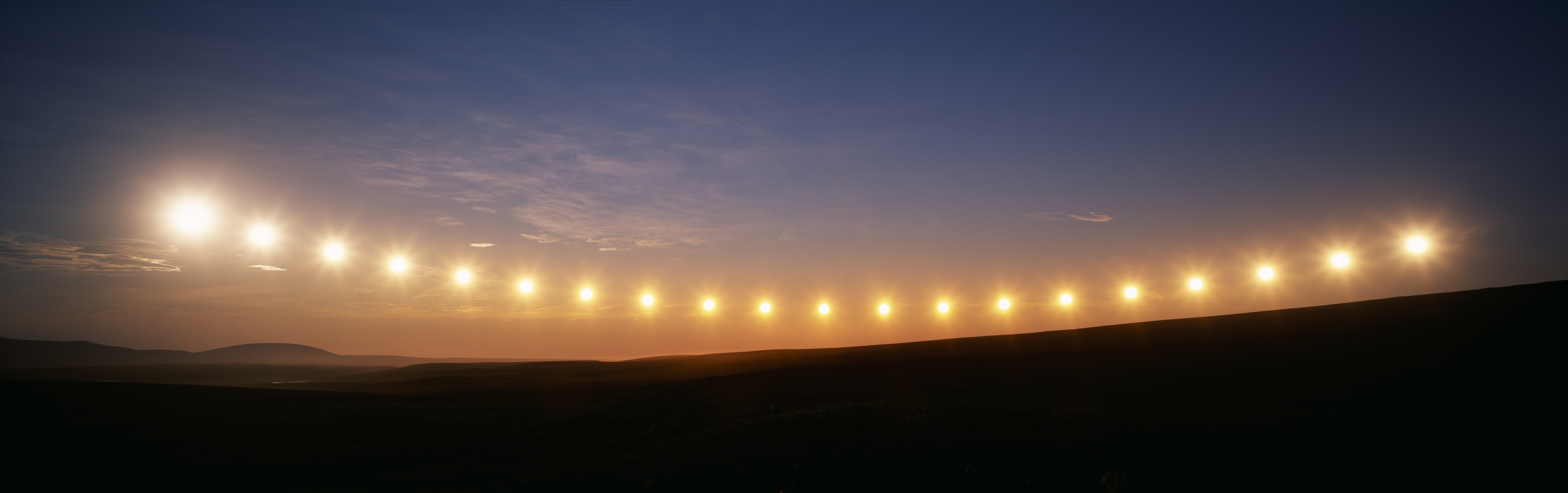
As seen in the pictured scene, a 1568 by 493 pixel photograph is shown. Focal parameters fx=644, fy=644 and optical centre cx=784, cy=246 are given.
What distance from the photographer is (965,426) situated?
1380 cm

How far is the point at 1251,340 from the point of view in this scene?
107 ft

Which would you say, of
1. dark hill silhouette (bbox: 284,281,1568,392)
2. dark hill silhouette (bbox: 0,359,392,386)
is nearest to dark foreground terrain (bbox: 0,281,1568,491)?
dark hill silhouette (bbox: 284,281,1568,392)

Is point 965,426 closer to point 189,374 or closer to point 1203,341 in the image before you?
point 1203,341

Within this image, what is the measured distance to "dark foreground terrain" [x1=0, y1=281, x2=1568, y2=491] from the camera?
11.4 metres

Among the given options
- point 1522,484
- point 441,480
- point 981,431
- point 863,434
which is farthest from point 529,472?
point 1522,484

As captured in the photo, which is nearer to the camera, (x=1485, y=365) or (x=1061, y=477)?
(x=1061, y=477)

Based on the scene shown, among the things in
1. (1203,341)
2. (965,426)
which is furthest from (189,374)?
(1203,341)

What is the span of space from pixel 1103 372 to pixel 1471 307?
1845cm

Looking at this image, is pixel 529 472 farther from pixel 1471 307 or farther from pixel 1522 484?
pixel 1471 307

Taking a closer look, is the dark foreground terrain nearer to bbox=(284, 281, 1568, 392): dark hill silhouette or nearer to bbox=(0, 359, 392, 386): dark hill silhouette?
bbox=(284, 281, 1568, 392): dark hill silhouette

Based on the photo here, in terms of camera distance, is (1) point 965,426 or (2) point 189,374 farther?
(2) point 189,374

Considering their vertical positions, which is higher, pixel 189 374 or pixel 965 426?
pixel 965 426

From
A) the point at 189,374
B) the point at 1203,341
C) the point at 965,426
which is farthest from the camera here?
the point at 189,374

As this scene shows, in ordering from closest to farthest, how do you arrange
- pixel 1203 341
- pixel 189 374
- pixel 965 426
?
pixel 965 426, pixel 1203 341, pixel 189 374
